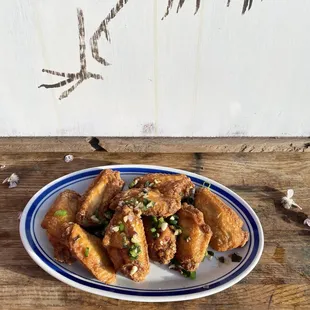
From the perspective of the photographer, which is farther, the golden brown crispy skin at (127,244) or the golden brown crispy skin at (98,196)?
the golden brown crispy skin at (98,196)

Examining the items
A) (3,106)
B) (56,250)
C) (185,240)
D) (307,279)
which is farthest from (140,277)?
(3,106)

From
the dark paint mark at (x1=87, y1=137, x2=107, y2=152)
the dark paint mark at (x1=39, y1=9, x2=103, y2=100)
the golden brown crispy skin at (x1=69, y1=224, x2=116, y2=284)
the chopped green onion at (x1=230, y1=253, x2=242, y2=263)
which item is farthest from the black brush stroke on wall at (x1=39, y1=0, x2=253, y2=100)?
the chopped green onion at (x1=230, y1=253, x2=242, y2=263)

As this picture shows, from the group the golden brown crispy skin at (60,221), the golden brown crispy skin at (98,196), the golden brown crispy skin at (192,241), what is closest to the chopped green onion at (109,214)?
the golden brown crispy skin at (98,196)

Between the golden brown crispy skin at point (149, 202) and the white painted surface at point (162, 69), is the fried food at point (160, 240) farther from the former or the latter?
the white painted surface at point (162, 69)

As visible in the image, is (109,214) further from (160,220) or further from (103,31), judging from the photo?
(103,31)

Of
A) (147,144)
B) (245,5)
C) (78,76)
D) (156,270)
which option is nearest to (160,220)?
(156,270)

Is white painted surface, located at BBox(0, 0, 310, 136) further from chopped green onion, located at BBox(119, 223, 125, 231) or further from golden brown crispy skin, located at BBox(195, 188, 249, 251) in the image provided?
chopped green onion, located at BBox(119, 223, 125, 231)
